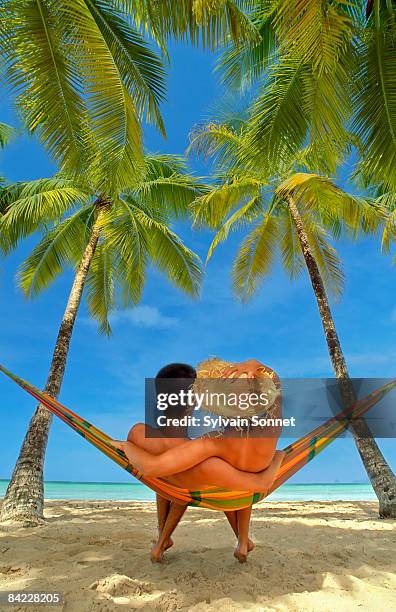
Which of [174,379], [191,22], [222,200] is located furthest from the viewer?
[222,200]

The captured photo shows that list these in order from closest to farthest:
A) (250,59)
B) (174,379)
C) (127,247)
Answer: (174,379) → (250,59) → (127,247)

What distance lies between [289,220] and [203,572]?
20.0 ft

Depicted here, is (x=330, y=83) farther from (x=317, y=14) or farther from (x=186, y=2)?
(x=186, y=2)

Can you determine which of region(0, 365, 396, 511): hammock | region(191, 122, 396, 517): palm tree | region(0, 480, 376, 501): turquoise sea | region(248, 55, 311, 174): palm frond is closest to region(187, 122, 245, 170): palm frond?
region(191, 122, 396, 517): palm tree

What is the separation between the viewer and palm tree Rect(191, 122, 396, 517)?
5.36 m

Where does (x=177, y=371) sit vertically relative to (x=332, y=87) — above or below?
below

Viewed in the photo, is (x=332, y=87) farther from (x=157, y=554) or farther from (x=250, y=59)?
(x=157, y=554)

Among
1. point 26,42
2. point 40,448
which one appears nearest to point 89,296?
point 40,448

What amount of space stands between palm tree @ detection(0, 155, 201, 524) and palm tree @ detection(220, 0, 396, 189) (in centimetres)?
234

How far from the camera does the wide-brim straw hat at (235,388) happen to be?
1791 millimetres

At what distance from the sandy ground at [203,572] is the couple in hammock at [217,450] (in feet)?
1.51


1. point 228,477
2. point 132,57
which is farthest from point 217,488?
point 132,57

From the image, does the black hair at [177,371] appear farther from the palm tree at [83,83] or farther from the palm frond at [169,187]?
the palm frond at [169,187]

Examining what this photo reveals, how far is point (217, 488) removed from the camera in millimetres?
1772
